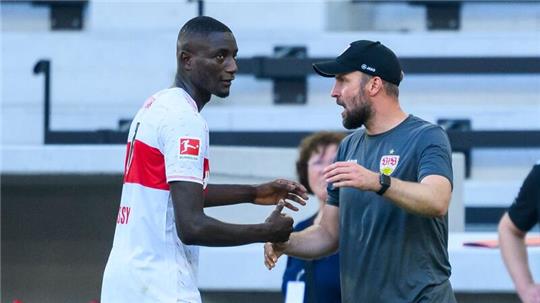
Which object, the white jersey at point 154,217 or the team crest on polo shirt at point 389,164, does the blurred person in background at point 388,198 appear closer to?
the team crest on polo shirt at point 389,164

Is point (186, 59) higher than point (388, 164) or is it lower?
higher

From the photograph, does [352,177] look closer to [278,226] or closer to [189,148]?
[278,226]

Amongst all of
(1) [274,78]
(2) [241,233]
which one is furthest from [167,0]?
(2) [241,233]

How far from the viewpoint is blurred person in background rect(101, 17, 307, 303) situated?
4.23 meters

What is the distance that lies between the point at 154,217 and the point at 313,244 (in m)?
0.90

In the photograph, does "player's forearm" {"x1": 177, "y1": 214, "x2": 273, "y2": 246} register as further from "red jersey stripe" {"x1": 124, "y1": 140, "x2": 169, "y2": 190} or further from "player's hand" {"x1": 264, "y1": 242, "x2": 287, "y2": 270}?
"player's hand" {"x1": 264, "y1": 242, "x2": 287, "y2": 270}

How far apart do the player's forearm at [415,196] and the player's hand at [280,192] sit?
0.59 m

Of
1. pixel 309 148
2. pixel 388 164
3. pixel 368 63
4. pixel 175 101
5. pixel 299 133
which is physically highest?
pixel 368 63

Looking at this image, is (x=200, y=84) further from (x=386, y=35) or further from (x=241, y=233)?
(x=386, y=35)

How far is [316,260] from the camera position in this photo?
5.66 meters

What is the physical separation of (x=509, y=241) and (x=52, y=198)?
140 inches

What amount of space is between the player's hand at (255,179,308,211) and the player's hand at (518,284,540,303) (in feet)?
3.52

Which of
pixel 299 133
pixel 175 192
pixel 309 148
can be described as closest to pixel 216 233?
pixel 175 192

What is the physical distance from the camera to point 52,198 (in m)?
8.04
